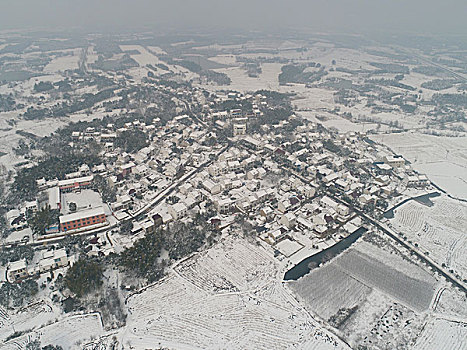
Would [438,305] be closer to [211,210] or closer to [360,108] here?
[211,210]

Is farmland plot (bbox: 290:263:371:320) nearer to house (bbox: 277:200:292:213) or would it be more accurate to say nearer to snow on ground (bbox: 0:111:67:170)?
house (bbox: 277:200:292:213)

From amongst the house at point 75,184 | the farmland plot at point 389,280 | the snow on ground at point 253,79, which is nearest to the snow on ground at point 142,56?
the snow on ground at point 253,79

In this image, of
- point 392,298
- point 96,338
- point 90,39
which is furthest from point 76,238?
point 90,39

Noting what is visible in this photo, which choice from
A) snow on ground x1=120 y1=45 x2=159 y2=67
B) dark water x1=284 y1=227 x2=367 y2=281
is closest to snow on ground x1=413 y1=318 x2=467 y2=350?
dark water x1=284 y1=227 x2=367 y2=281

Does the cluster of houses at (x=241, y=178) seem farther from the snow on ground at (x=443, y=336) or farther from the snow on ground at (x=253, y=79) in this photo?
the snow on ground at (x=253, y=79)

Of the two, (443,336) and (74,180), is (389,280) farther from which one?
(74,180)

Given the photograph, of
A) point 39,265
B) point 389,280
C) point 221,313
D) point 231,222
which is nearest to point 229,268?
point 221,313
